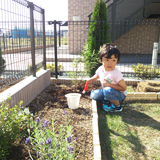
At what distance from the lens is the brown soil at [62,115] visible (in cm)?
216

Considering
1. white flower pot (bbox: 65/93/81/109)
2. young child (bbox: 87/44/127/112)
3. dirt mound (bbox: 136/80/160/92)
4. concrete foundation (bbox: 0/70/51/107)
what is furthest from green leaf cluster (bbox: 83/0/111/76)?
white flower pot (bbox: 65/93/81/109)

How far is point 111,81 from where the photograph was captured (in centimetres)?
365

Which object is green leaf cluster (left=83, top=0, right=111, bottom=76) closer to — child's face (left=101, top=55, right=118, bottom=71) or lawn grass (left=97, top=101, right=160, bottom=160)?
child's face (left=101, top=55, right=118, bottom=71)

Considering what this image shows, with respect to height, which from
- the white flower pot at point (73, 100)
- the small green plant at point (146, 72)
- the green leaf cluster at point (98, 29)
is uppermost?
the green leaf cluster at point (98, 29)

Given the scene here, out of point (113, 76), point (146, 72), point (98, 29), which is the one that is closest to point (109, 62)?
point (113, 76)

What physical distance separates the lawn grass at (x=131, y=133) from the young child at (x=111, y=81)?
0.82 feet

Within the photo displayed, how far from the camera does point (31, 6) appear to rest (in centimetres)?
397

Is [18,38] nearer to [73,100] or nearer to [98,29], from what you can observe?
[73,100]

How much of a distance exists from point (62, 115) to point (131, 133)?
1.14 m

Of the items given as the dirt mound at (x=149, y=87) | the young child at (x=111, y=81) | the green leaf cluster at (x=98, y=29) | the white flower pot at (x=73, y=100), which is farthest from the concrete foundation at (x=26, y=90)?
the dirt mound at (x=149, y=87)

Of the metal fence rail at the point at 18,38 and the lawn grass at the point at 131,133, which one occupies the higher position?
the metal fence rail at the point at 18,38

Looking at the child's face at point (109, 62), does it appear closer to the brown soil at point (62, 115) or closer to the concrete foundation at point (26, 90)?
the brown soil at point (62, 115)

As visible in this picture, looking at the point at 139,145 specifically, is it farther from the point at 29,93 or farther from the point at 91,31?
the point at 91,31

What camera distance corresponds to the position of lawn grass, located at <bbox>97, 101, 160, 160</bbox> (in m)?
2.43
